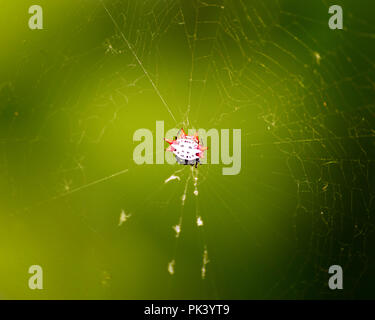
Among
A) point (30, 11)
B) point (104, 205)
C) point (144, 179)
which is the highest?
point (30, 11)

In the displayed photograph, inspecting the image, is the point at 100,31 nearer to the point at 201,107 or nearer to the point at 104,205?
the point at 201,107

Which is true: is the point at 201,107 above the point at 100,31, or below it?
below

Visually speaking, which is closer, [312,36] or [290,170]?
[312,36]

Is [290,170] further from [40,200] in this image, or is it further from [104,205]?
[40,200]

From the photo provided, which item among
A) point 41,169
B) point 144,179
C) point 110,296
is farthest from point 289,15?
point 110,296

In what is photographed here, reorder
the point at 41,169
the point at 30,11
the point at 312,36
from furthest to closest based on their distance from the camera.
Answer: the point at 41,169, the point at 30,11, the point at 312,36

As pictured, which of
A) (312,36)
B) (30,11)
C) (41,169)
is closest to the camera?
(312,36)
